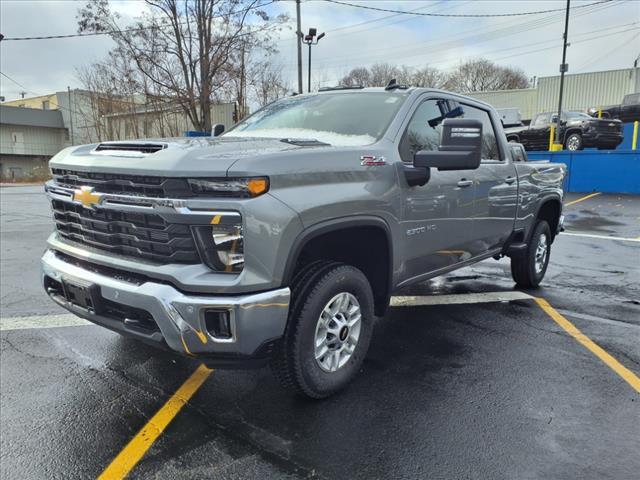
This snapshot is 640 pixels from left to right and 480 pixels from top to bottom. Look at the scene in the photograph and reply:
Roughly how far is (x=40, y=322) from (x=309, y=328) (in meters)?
3.08

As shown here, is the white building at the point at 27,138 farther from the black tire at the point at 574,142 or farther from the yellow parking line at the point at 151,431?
the yellow parking line at the point at 151,431

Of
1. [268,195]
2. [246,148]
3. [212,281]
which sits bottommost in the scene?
[212,281]

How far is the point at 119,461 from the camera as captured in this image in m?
2.60

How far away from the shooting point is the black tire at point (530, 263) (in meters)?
5.80

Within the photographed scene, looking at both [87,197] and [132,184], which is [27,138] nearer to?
[87,197]

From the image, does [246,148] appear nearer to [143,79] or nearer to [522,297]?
[522,297]

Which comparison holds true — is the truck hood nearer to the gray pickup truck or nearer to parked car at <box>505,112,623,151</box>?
the gray pickup truck

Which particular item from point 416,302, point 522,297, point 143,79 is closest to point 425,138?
point 416,302

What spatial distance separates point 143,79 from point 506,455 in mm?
25509

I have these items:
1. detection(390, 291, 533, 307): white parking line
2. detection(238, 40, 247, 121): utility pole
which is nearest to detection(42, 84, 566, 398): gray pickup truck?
detection(390, 291, 533, 307): white parking line

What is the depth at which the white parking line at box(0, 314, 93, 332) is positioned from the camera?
4562 millimetres

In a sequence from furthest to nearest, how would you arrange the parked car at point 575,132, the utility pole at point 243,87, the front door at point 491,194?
the utility pole at point 243,87, the parked car at point 575,132, the front door at point 491,194

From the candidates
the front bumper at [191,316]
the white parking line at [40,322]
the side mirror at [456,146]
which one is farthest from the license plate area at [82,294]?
the side mirror at [456,146]

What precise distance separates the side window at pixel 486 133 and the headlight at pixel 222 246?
3006mm
